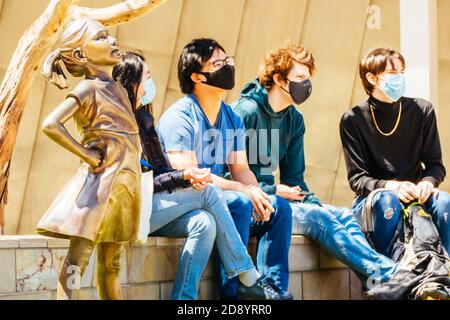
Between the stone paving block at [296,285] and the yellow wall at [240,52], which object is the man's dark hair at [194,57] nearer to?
the stone paving block at [296,285]

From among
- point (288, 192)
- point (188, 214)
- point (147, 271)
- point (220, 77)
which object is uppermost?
point (220, 77)

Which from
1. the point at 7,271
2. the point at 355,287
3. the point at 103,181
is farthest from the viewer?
the point at 355,287

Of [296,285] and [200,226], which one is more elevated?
[200,226]

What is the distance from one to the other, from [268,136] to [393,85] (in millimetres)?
908

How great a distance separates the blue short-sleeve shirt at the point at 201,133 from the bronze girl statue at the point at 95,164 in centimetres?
81

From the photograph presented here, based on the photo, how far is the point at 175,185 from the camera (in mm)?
5078

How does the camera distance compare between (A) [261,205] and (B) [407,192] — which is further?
(B) [407,192]

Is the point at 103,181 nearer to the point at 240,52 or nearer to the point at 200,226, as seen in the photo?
the point at 200,226

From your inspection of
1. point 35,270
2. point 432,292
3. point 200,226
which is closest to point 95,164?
point 35,270

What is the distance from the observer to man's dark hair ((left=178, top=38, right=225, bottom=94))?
5.70m

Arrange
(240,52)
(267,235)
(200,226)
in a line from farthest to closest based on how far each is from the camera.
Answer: (240,52) → (267,235) → (200,226)

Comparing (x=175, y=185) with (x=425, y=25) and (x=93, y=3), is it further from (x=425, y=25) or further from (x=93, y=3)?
(x=93, y=3)

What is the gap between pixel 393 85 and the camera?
6.45 meters

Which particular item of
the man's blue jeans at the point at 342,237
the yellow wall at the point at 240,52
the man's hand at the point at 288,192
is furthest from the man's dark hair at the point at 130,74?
the yellow wall at the point at 240,52
